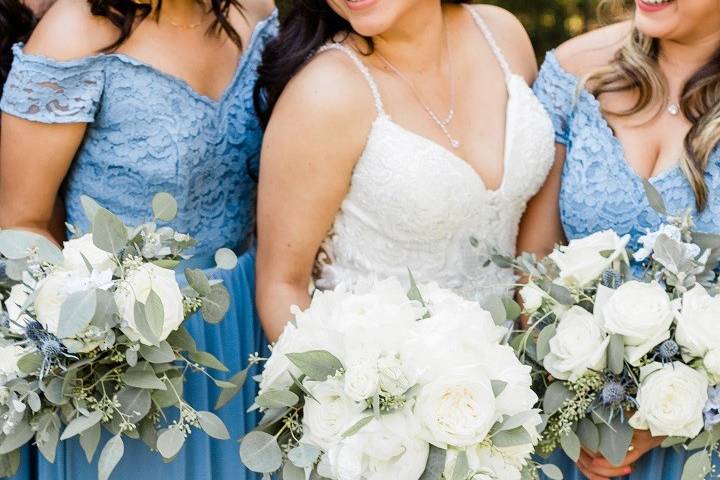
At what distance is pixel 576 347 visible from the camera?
2.32 metres

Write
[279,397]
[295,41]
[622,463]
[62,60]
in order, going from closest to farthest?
1. [279,397]
2. [622,463]
3. [62,60]
4. [295,41]

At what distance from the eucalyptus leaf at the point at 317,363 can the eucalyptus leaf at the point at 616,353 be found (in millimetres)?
594

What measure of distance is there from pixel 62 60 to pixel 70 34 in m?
0.07

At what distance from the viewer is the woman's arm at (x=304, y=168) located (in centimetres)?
272

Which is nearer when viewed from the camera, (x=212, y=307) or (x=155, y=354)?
(x=155, y=354)

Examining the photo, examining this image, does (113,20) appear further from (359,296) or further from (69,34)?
(359,296)

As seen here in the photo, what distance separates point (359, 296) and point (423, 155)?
0.67 m

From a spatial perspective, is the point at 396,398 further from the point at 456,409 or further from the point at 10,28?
the point at 10,28

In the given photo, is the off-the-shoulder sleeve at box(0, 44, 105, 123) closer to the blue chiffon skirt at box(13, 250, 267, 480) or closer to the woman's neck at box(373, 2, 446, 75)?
the blue chiffon skirt at box(13, 250, 267, 480)

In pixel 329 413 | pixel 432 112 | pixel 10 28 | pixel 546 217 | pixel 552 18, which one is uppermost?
pixel 10 28

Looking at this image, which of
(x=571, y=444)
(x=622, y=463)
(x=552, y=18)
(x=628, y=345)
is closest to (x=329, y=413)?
(x=571, y=444)

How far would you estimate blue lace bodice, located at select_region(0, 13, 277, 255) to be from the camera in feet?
8.89

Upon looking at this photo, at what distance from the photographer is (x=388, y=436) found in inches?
81.6

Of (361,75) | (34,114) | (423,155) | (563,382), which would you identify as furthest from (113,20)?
(563,382)
